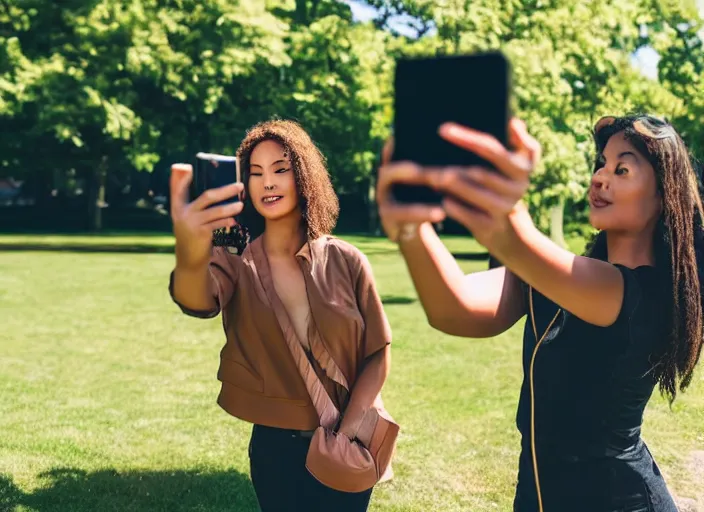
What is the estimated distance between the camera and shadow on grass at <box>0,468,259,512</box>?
6.05m

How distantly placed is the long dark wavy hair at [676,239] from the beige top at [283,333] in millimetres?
1326

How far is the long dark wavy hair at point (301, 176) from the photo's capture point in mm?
3662

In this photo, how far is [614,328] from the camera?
2279 mm

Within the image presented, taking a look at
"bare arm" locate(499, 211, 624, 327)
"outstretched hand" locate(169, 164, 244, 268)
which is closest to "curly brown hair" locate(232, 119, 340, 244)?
"outstretched hand" locate(169, 164, 244, 268)

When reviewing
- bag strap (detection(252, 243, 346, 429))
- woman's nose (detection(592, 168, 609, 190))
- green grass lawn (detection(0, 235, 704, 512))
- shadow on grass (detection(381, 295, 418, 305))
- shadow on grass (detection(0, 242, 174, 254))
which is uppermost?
woman's nose (detection(592, 168, 609, 190))

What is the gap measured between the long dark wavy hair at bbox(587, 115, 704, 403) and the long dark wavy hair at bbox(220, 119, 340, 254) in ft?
4.74

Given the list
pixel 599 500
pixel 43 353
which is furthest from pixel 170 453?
pixel 599 500

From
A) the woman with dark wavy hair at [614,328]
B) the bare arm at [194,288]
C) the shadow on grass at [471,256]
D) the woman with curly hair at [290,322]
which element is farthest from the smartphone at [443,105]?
the shadow on grass at [471,256]

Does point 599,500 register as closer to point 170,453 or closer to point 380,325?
point 380,325

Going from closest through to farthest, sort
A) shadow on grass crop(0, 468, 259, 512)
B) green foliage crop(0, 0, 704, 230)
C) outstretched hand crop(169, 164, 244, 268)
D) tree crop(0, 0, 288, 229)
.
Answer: outstretched hand crop(169, 164, 244, 268) < shadow on grass crop(0, 468, 259, 512) < green foliage crop(0, 0, 704, 230) < tree crop(0, 0, 288, 229)

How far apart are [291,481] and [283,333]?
0.56 m

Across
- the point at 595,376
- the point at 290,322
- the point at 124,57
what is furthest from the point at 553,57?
the point at 124,57

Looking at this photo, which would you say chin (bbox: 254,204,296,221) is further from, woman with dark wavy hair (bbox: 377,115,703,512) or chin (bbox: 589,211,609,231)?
chin (bbox: 589,211,609,231)

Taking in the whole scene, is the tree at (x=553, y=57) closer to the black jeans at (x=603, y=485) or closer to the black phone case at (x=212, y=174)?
the black phone case at (x=212, y=174)
